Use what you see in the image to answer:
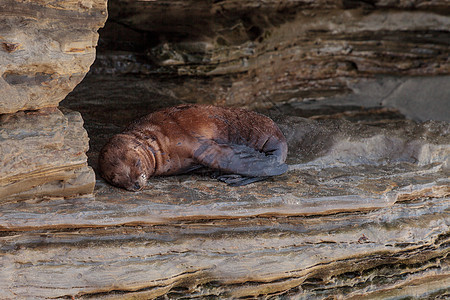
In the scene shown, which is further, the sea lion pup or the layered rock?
the sea lion pup

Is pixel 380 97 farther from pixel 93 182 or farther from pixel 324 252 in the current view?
pixel 93 182

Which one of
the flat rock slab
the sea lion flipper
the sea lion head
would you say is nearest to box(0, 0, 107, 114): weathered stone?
the sea lion head

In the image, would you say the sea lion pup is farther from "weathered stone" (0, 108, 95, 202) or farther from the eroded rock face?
the eroded rock face

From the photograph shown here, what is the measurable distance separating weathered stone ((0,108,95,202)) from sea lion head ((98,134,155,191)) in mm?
238

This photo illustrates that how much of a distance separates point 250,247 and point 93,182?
3.85 ft

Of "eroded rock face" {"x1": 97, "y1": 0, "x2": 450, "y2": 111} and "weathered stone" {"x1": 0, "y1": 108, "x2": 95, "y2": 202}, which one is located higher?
"eroded rock face" {"x1": 97, "y1": 0, "x2": 450, "y2": 111}

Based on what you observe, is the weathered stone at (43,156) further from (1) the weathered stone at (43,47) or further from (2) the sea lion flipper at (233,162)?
(2) the sea lion flipper at (233,162)

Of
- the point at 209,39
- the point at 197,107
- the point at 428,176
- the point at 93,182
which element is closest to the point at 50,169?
the point at 93,182

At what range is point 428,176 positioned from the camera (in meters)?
4.62

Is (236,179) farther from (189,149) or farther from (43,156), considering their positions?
(43,156)

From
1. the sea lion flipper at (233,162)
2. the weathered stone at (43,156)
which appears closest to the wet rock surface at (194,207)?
the weathered stone at (43,156)

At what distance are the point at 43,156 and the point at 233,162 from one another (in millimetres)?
Result: 1429

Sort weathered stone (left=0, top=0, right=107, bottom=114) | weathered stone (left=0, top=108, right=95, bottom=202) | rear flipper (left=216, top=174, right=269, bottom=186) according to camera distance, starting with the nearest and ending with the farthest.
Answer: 1. weathered stone (left=0, top=0, right=107, bottom=114)
2. weathered stone (left=0, top=108, right=95, bottom=202)
3. rear flipper (left=216, top=174, right=269, bottom=186)

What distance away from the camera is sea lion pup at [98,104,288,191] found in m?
3.99
